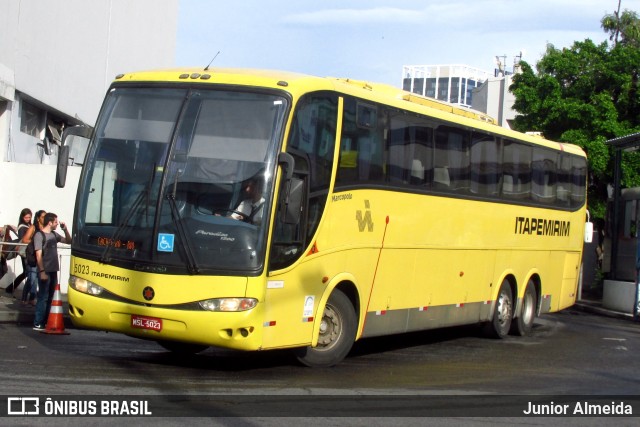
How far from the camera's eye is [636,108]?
3503cm

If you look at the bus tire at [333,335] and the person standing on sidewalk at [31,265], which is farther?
the person standing on sidewalk at [31,265]

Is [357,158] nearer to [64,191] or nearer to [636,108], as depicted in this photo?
[64,191]

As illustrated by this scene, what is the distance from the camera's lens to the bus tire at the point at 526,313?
1819 cm

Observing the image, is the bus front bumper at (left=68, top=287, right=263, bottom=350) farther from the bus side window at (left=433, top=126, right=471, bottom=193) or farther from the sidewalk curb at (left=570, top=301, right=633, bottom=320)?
the sidewalk curb at (left=570, top=301, right=633, bottom=320)

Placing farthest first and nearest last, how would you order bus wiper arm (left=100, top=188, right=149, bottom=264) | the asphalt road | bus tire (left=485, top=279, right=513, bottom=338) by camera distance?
bus tire (left=485, top=279, right=513, bottom=338) → bus wiper arm (left=100, top=188, right=149, bottom=264) → the asphalt road

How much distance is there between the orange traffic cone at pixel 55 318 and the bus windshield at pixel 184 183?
3.48 m

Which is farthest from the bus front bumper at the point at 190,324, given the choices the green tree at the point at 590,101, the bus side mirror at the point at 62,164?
the green tree at the point at 590,101

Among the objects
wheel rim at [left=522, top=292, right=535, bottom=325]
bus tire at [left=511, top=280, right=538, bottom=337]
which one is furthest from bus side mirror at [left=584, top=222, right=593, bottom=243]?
wheel rim at [left=522, top=292, right=535, bottom=325]

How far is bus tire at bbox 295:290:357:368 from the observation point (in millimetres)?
11820

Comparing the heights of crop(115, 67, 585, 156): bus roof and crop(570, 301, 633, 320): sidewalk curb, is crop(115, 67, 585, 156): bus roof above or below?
above

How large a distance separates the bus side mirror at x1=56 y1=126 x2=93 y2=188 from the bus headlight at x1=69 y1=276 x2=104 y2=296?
3.58ft

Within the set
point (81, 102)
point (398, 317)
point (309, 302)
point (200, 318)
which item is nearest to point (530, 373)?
point (398, 317)

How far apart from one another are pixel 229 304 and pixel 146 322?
97 centimetres

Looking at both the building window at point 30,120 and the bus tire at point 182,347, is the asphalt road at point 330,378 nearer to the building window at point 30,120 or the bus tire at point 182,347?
the bus tire at point 182,347
